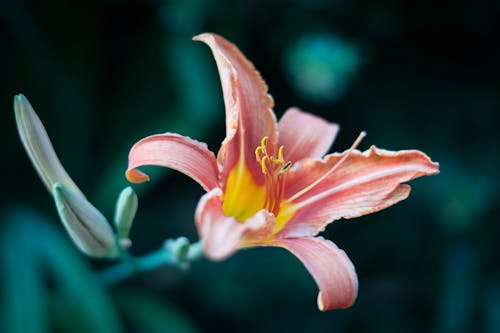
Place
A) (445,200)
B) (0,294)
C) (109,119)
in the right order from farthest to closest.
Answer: (109,119) < (445,200) < (0,294)

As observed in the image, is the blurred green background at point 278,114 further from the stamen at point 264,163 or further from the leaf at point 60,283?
the stamen at point 264,163

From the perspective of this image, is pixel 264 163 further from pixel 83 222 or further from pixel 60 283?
pixel 60 283

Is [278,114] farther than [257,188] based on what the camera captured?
Yes

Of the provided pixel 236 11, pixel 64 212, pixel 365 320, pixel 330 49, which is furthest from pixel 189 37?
pixel 365 320

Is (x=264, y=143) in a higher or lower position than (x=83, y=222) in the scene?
higher

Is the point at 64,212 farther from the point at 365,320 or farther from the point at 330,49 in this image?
the point at 365,320

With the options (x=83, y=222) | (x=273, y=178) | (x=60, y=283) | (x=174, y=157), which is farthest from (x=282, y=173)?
(x=60, y=283)

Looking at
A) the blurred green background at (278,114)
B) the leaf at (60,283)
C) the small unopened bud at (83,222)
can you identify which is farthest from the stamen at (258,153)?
the leaf at (60,283)
